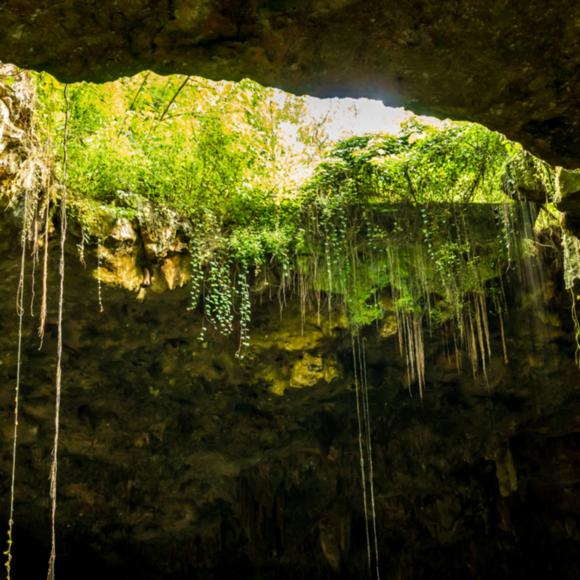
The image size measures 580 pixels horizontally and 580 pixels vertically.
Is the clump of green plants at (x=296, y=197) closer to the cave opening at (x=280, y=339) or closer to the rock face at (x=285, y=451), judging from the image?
the cave opening at (x=280, y=339)

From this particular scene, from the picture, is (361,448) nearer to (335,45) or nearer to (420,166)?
(420,166)

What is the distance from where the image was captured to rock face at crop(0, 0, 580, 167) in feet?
5.85

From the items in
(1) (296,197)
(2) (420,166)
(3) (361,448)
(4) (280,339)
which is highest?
(2) (420,166)

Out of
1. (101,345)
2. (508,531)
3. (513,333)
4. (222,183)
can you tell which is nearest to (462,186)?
(513,333)

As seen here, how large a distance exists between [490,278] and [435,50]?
4242 millimetres

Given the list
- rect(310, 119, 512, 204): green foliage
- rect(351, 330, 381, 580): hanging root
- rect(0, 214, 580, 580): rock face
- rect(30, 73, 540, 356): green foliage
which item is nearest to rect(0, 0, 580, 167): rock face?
rect(30, 73, 540, 356): green foliage

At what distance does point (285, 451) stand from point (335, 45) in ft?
21.4

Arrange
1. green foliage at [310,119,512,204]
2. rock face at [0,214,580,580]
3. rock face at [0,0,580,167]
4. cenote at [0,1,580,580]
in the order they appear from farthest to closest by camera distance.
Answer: rock face at [0,214,580,580] < green foliage at [310,119,512,204] < cenote at [0,1,580,580] < rock face at [0,0,580,167]

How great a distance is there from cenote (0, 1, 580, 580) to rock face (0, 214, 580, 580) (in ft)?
0.12

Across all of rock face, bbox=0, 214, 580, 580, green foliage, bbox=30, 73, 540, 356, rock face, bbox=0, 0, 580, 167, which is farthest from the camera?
rock face, bbox=0, 214, 580, 580

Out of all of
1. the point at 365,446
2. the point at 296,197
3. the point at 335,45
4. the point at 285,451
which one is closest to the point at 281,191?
the point at 296,197

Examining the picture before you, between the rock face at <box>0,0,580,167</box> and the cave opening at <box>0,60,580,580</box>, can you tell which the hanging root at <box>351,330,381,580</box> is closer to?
the cave opening at <box>0,60,580,580</box>

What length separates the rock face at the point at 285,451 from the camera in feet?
19.9

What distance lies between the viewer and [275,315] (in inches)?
233
